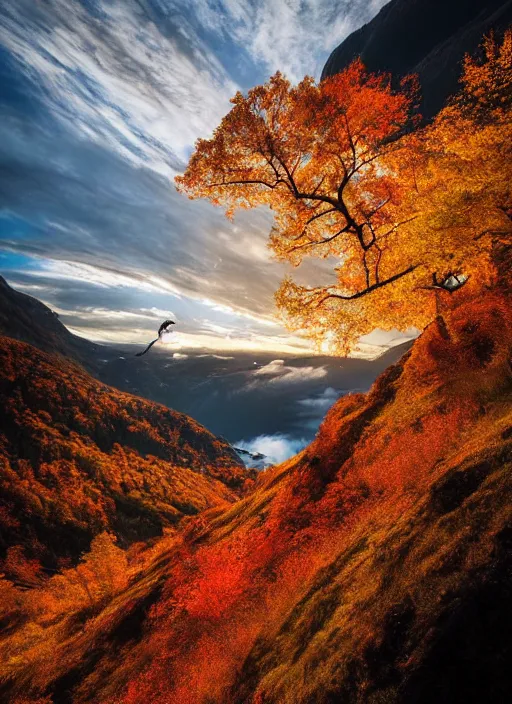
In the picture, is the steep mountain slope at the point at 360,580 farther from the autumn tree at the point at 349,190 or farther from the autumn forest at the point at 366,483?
the autumn tree at the point at 349,190

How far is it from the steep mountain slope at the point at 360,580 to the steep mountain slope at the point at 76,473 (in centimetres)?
6171

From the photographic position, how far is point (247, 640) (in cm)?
1625

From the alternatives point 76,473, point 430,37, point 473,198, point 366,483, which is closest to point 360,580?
point 366,483

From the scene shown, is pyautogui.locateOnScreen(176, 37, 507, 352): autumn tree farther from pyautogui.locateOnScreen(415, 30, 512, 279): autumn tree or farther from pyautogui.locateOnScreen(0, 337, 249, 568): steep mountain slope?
pyautogui.locateOnScreen(0, 337, 249, 568): steep mountain slope

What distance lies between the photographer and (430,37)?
90.1m

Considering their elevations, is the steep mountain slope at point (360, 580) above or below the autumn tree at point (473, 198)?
below

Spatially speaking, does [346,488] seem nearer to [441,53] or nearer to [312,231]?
[312,231]

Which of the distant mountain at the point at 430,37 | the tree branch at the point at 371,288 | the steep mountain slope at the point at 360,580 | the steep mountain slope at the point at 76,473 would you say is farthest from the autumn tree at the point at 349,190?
the steep mountain slope at the point at 76,473

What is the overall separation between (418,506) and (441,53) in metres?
123

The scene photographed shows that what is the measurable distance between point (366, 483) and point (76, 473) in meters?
136

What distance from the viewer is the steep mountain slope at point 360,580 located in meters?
5.17

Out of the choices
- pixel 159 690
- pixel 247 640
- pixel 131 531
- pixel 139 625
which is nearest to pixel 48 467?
pixel 131 531

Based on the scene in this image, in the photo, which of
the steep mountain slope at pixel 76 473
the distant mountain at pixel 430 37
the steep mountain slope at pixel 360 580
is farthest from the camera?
the steep mountain slope at pixel 76 473

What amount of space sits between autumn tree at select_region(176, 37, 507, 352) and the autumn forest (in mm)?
100
